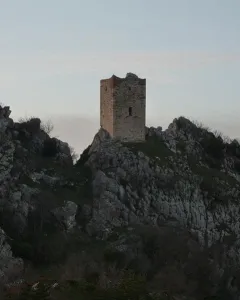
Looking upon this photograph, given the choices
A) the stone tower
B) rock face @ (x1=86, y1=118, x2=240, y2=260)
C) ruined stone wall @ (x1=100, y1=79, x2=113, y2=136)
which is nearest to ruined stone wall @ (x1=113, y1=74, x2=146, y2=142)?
the stone tower

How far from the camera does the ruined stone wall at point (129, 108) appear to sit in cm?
5997

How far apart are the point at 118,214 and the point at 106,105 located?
33.4 feet

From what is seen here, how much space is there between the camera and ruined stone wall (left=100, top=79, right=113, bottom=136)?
197 ft

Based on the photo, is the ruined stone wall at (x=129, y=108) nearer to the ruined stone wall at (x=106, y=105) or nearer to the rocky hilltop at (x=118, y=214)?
the ruined stone wall at (x=106, y=105)

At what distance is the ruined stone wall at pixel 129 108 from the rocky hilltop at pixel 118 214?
954 mm

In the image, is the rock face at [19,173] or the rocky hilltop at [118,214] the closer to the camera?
the rock face at [19,173]

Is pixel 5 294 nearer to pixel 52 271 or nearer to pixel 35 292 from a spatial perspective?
pixel 35 292

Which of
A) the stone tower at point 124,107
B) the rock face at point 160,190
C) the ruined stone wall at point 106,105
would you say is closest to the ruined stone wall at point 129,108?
the stone tower at point 124,107

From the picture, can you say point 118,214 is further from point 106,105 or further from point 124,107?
point 106,105

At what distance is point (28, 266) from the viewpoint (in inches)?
1861

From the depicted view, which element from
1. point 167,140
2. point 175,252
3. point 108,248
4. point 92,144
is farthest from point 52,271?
point 167,140

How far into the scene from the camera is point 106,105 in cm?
6103

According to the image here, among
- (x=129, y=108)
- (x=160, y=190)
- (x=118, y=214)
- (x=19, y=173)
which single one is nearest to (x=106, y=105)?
(x=129, y=108)

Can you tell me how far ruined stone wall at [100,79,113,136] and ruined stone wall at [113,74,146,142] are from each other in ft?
1.23
